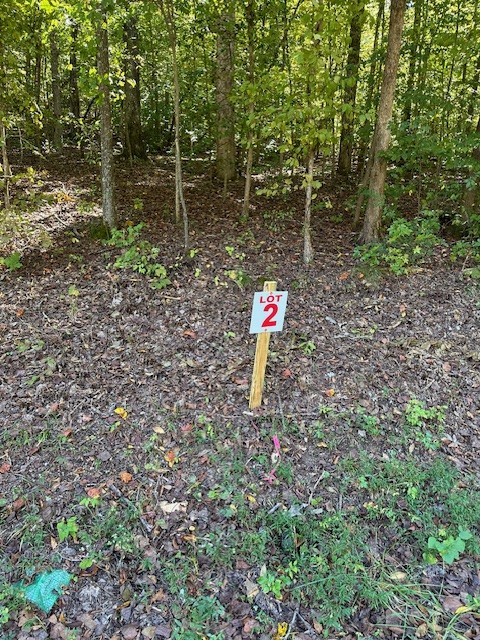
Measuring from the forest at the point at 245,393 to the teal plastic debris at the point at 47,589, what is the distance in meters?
0.01

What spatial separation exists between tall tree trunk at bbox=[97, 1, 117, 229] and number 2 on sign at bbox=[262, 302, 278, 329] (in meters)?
3.71

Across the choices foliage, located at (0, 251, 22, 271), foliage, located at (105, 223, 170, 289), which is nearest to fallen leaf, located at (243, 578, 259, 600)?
foliage, located at (105, 223, 170, 289)

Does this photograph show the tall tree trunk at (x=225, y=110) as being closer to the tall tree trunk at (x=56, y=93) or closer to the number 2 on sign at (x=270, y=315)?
the tall tree trunk at (x=56, y=93)

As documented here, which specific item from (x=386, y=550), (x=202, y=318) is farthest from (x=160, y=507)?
(x=202, y=318)

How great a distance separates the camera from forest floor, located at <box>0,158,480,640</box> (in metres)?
2.66

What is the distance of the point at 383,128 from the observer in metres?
5.83

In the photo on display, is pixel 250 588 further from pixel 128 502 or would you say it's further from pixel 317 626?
pixel 128 502

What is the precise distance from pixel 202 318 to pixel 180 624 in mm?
2975

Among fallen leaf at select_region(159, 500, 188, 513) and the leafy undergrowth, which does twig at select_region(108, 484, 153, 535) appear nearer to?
the leafy undergrowth

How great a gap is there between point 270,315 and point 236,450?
1126 millimetres

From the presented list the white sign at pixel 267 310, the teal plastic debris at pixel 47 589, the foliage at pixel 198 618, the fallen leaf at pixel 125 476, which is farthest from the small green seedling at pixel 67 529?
the white sign at pixel 267 310

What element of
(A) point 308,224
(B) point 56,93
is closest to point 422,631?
(A) point 308,224

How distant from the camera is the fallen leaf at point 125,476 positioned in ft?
10.9

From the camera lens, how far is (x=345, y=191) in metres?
8.98
